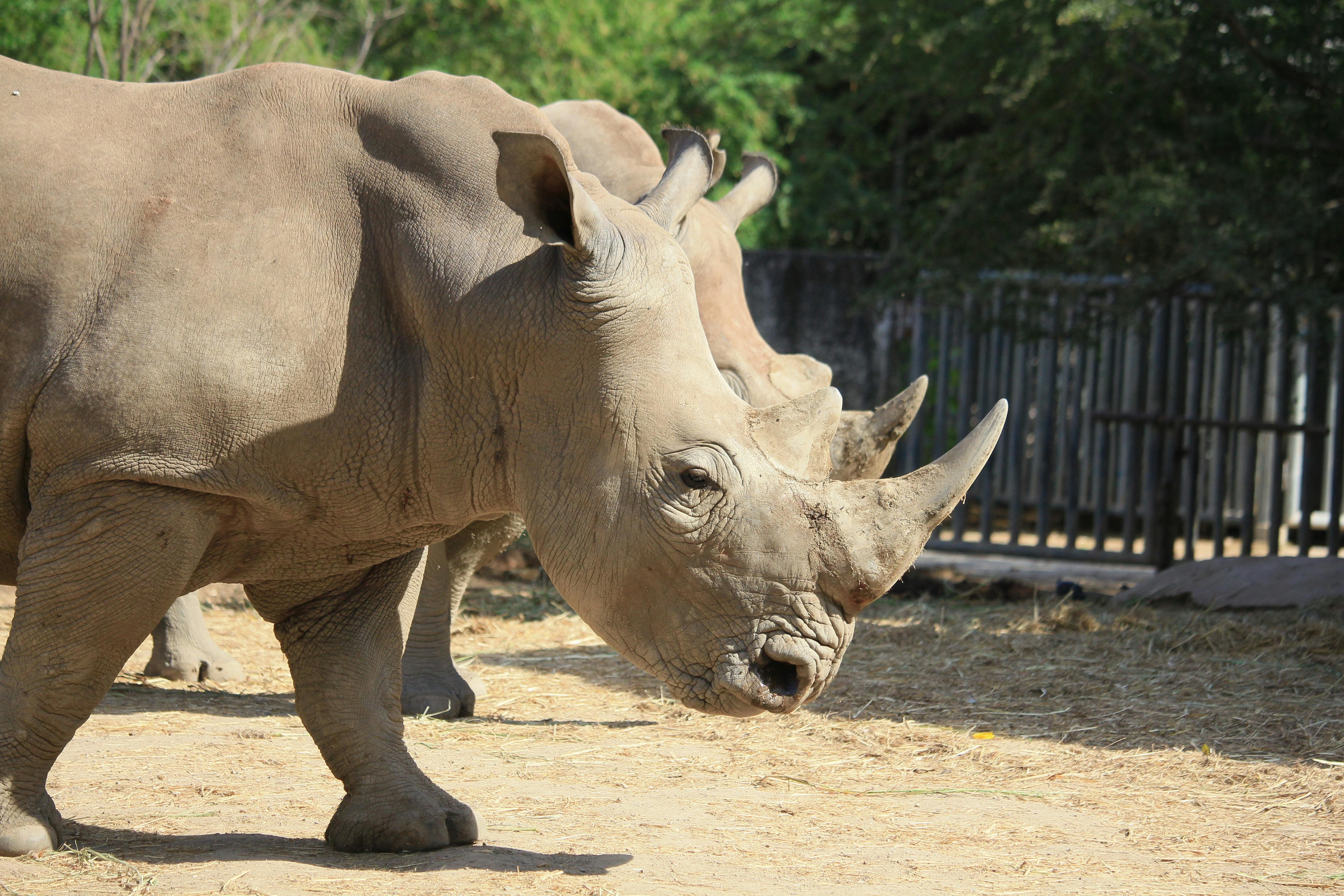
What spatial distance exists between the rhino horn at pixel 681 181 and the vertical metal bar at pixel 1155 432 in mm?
8089

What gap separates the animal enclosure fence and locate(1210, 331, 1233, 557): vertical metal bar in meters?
0.02

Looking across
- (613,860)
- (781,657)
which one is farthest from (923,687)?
(781,657)

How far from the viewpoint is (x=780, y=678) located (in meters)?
3.30

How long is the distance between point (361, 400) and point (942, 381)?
370 inches

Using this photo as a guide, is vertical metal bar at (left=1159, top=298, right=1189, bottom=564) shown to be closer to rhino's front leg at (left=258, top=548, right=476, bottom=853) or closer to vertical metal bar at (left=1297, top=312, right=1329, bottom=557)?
vertical metal bar at (left=1297, top=312, right=1329, bottom=557)

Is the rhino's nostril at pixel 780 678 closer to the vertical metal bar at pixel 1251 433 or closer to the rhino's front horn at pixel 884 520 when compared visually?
the rhino's front horn at pixel 884 520

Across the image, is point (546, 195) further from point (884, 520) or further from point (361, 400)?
point (884, 520)

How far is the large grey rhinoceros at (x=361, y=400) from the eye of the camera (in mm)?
3246

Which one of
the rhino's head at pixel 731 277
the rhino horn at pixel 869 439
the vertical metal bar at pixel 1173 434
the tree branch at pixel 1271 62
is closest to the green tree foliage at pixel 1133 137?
the tree branch at pixel 1271 62

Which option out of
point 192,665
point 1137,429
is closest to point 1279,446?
point 1137,429

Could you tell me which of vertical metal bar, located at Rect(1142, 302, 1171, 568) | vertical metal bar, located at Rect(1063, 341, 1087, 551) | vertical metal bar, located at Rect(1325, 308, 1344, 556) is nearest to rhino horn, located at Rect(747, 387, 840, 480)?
vertical metal bar, located at Rect(1325, 308, 1344, 556)

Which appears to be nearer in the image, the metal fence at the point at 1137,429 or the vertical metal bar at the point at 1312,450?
the vertical metal bar at the point at 1312,450

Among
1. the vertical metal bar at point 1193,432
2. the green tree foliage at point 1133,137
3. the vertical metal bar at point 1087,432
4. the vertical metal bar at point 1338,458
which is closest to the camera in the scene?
the green tree foliage at point 1133,137

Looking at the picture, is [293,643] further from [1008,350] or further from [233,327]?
[1008,350]
